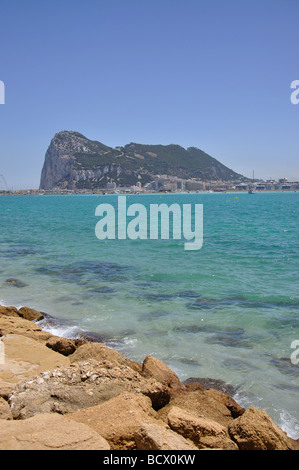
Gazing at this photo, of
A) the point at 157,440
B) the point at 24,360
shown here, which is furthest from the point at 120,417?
the point at 24,360

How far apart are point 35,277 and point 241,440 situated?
45.3 feet

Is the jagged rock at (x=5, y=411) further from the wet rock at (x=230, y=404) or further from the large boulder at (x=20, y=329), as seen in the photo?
the large boulder at (x=20, y=329)

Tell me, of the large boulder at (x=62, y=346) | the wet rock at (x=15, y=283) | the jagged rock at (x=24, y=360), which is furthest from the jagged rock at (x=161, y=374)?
the wet rock at (x=15, y=283)

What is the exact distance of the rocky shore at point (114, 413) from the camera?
3887 millimetres

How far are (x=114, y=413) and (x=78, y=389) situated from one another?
3.15ft

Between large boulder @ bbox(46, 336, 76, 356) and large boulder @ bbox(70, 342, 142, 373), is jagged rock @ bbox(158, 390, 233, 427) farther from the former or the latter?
large boulder @ bbox(46, 336, 76, 356)

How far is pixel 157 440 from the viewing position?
12.6 ft

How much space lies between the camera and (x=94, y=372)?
18.7 ft

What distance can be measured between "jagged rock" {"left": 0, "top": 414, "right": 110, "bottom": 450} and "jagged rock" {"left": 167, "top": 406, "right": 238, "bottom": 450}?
3.27ft

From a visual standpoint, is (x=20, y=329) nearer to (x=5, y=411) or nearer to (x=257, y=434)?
(x=5, y=411)

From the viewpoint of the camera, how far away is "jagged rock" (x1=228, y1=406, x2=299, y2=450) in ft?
14.6

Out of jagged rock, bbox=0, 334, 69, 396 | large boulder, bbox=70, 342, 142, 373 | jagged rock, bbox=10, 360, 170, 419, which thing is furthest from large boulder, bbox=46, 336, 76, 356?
jagged rock, bbox=10, 360, 170, 419

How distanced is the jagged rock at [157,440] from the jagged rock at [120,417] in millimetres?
165
